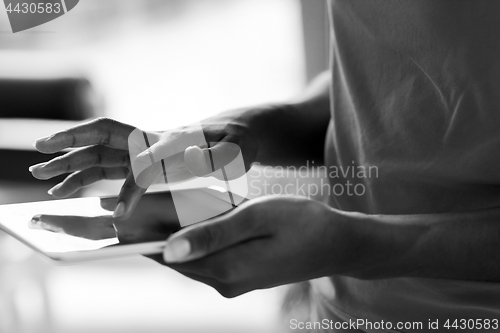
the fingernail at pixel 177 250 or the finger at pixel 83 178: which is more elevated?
the fingernail at pixel 177 250

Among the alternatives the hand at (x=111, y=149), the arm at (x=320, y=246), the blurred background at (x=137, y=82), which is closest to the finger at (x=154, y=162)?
the hand at (x=111, y=149)

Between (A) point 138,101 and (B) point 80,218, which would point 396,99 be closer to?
(B) point 80,218

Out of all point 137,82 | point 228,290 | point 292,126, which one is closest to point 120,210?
point 228,290

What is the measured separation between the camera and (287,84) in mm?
2146

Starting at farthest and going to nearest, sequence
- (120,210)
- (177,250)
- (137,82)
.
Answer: (137,82), (120,210), (177,250)

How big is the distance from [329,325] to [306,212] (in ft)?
0.81

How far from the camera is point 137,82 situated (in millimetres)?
2150

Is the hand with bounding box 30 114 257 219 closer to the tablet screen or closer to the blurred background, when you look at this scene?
the tablet screen

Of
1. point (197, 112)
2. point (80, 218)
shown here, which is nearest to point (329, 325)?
point (80, 218)

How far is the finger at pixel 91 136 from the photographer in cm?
47

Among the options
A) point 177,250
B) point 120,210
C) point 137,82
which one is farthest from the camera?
point 137,82

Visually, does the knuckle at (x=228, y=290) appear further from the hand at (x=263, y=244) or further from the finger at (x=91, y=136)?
the finger at (x=91, y=136)

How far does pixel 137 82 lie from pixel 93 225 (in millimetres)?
1793

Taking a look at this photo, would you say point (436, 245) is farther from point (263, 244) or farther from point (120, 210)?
point (120, 210)
